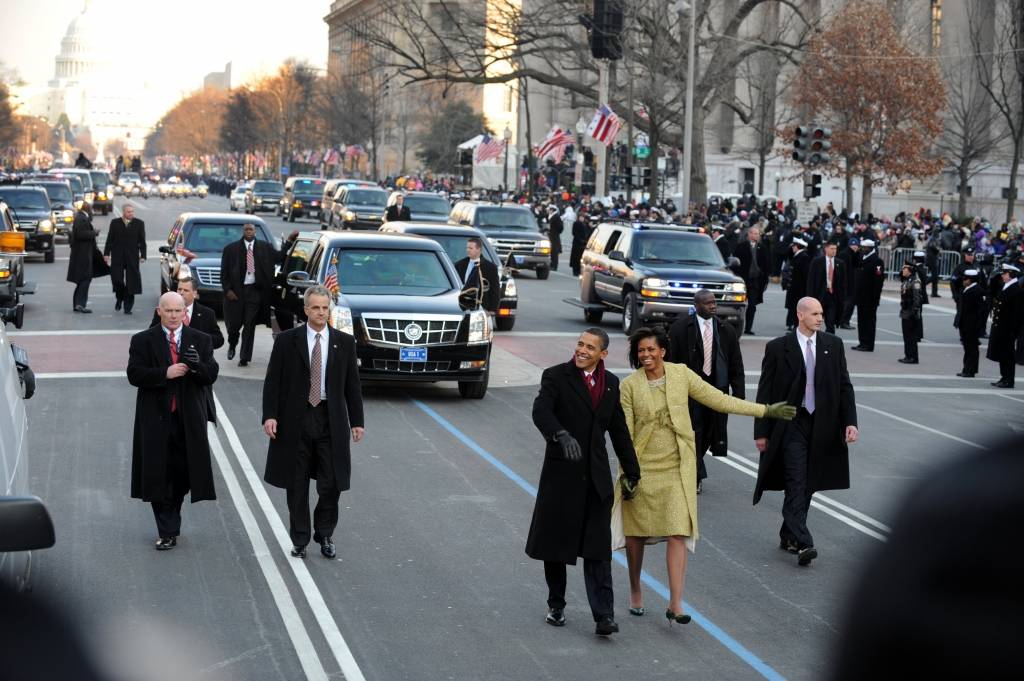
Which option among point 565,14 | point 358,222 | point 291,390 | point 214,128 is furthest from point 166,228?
point 214,128

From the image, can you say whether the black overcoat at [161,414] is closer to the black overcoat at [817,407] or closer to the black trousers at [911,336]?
the black overcoat at [817,407]

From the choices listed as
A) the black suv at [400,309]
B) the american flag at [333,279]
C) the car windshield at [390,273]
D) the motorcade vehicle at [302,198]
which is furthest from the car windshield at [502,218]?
Result: the motorcade vehicle at [302,198]

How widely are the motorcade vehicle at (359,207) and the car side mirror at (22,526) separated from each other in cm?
4367

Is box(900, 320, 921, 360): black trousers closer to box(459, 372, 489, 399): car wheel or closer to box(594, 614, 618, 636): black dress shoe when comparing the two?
box(459, 372, 489, 399): car wheel

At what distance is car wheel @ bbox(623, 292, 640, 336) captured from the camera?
80.8 ft

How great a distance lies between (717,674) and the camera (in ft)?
24.6

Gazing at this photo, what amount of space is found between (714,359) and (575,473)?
13.3 feet

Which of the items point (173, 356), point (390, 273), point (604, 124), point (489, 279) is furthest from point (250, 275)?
point (604, 124)

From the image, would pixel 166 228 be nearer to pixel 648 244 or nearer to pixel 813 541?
pixel 648 244

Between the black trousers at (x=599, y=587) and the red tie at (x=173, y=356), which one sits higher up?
the red tie at (x=173, y=356)

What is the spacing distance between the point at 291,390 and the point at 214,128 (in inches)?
6838

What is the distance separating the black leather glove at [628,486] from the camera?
831 centimetres

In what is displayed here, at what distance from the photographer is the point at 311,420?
9.72 metres

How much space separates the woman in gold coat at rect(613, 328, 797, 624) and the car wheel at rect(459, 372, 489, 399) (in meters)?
8.58
